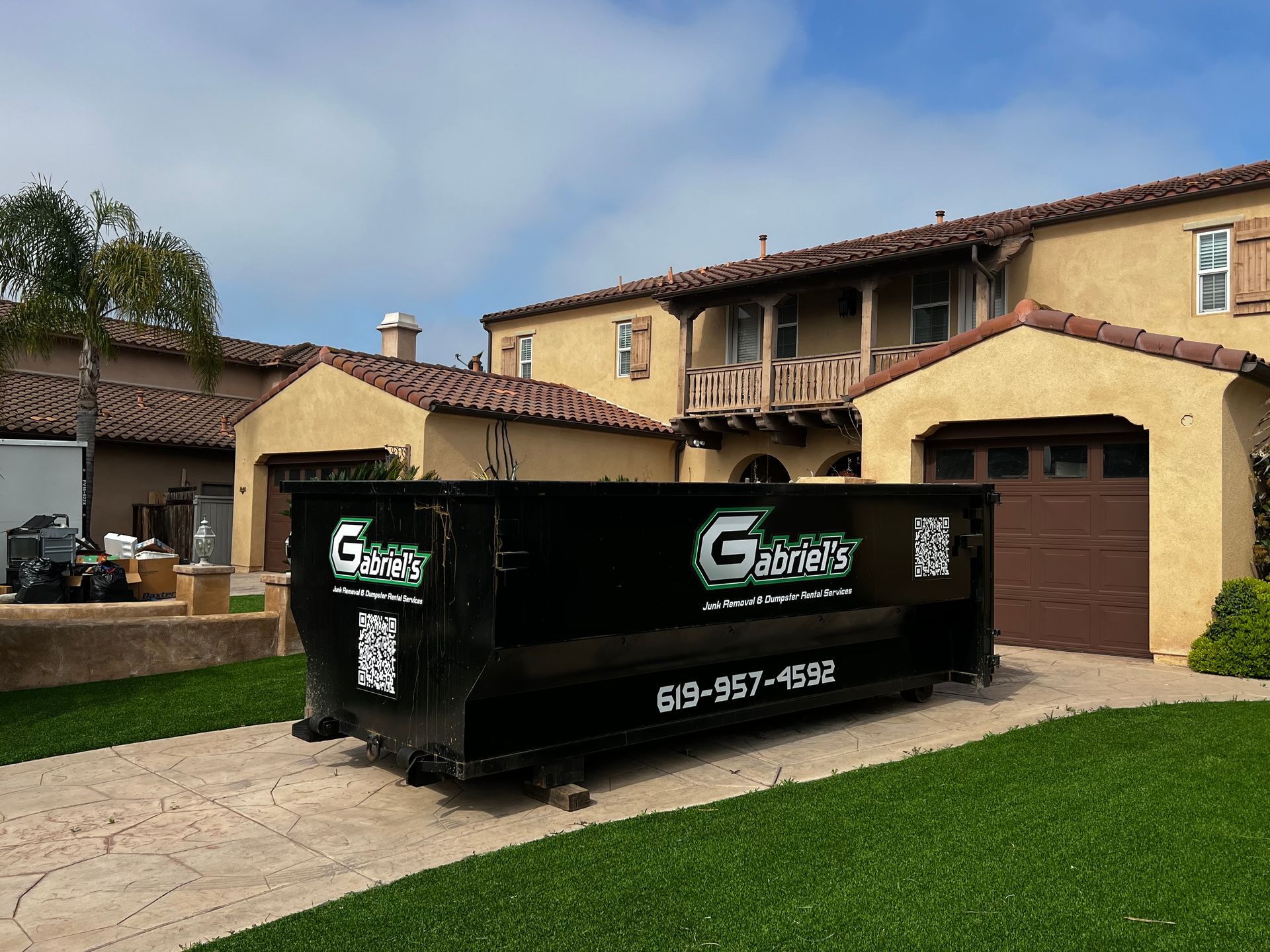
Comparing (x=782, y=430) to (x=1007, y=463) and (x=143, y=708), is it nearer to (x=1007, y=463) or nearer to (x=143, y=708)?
(x=1007, y=463)

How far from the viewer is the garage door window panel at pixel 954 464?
1222cm

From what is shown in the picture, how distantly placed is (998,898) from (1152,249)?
13778 millimetres

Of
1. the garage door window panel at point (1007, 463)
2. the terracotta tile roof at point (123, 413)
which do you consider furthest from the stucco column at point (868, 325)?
the terracotta tile roof at point (123, 413)

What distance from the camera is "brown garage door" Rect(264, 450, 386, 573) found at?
19.3 metres

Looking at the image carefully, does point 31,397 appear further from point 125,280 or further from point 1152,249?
point 1152,249

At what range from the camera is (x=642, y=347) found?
21641 mm

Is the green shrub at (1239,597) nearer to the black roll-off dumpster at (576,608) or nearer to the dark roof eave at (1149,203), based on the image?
the black roll-off dumpster at (576,608)

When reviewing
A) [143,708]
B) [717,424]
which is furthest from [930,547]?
[717,424]

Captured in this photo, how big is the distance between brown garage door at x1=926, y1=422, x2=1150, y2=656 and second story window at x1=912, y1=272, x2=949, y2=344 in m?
5.82

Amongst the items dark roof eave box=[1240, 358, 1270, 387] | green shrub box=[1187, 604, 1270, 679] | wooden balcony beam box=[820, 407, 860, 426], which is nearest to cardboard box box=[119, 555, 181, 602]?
wooden balcony beam box=[820, 407, 860, 426]

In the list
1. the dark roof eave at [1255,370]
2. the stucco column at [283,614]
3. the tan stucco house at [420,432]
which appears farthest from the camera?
the tan stucco house at [420,432]

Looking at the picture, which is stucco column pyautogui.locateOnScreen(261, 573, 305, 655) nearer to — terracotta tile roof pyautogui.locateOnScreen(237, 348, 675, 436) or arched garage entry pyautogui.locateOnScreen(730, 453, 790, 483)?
terracotta tile roof pyautogui.locateOnScreen(237, 348, 675, 436)

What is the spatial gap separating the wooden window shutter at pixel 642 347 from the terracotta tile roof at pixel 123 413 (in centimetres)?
1094

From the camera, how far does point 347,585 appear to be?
19.9ft
